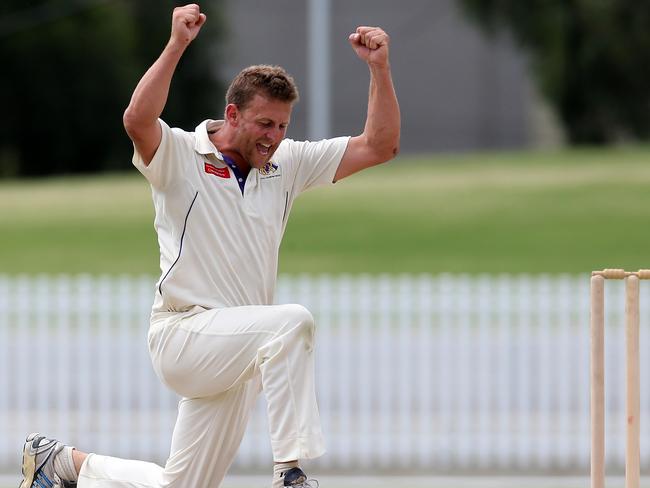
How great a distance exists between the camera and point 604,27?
32.4 m

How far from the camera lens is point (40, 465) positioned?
204 inches

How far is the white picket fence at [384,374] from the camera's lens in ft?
29.0

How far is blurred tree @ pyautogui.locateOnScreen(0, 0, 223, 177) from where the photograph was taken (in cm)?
3300

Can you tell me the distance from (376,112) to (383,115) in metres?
0.03

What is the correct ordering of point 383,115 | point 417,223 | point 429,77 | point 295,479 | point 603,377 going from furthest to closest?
point 429,77, point 417,223, point 383,115, point 603,377, point 295,479

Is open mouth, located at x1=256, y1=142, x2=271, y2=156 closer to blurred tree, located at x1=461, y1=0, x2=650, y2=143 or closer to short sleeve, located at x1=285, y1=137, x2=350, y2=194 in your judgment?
A: short sleeve, located at x1=285, y1=137, x2=350, y2=194

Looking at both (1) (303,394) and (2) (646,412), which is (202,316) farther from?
(2) (646,412)

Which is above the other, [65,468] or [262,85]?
[262,85]

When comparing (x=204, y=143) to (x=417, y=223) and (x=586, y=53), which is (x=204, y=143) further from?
(x=586, y=53)

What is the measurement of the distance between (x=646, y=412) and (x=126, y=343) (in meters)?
3.49

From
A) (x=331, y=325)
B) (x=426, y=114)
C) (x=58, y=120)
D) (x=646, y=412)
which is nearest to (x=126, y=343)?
(x=331, y=325)

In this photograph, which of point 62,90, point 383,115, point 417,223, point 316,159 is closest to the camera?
point 383,115

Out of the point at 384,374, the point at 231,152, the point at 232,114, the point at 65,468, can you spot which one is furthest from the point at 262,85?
the point at 384,374

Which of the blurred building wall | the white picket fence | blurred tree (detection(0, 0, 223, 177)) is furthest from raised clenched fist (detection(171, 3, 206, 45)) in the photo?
the blurred building wall
